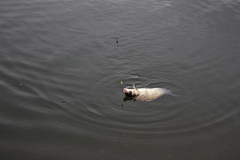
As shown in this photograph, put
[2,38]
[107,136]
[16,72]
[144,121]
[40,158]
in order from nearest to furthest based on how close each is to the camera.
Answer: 1. [40,158]
2. [107,136]
3. [144,121]
4. [16,72]
5. [2,38]

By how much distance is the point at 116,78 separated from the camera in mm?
7164

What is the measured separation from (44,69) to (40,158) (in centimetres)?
344

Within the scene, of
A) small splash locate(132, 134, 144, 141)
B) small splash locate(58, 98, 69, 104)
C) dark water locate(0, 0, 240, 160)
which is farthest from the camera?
small splash locate(58, 98, 69, 104)

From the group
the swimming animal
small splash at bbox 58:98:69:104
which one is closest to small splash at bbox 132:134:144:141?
the swimming animal

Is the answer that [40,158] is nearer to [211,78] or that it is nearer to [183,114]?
[183,114]

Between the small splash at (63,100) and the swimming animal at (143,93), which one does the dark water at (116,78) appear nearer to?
the small splash at (63,100)

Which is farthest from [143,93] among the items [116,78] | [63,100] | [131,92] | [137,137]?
[63,100]

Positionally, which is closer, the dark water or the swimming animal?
the dark water

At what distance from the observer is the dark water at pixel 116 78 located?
5.08m

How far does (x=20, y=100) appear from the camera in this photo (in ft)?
19.8

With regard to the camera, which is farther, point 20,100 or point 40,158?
point 20,100

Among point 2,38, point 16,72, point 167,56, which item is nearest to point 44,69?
point 16,72

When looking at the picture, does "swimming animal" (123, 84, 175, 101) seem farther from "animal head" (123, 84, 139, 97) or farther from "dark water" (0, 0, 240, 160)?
"dark water" (0, 0, 240, 160)

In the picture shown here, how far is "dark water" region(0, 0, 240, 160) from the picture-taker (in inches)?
200
